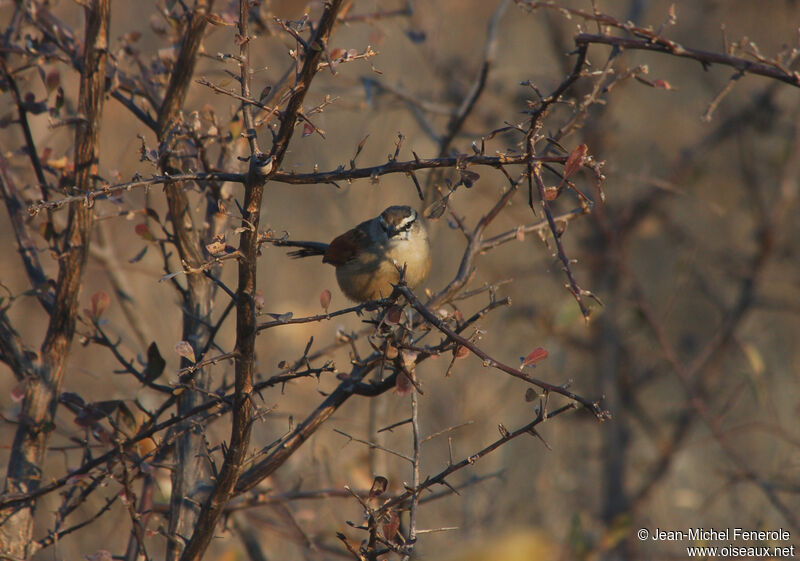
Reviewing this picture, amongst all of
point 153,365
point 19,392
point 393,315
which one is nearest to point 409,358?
point 393,315

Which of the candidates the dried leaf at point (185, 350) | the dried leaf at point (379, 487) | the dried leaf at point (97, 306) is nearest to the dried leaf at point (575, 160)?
the dried leaf at point (379, 487)

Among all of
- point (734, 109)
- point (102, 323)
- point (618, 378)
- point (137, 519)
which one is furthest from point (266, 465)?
point (734, 109)

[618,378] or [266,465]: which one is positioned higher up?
[618,378]

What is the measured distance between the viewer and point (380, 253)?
12.1ft

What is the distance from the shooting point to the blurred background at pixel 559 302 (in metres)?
4.69

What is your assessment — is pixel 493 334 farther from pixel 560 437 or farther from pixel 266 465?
pixel 266 465

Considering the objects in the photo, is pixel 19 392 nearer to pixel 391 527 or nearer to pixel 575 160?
pixel 391 527

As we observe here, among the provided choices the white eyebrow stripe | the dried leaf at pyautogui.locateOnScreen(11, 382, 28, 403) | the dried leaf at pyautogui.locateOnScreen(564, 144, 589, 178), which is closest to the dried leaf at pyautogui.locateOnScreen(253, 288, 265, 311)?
the dried leaf at pyautogui.locateOnScreen(564, 144, 589, 178)

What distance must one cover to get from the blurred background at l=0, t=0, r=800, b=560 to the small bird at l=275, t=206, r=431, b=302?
0.62m

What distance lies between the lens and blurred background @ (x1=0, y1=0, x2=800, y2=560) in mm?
4688

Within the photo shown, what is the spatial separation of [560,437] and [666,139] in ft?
14.2

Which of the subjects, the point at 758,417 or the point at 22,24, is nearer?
the point at 22,24

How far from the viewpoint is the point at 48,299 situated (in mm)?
2656

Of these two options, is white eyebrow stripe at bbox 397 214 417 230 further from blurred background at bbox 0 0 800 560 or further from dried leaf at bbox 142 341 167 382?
dried leaf at bbox 142 341 167 382
